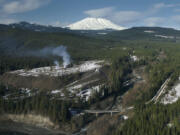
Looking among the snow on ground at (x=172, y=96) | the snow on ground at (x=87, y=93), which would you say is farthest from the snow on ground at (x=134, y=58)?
the snow on ground at (x=87, y=93)

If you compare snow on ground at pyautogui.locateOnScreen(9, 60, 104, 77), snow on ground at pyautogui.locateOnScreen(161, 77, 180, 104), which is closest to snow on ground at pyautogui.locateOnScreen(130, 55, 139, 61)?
snow on ground at pyautogui.locateOnScreen(9, 60, 104, 77)

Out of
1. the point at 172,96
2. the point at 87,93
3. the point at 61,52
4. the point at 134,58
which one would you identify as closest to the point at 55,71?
the point at 87,93

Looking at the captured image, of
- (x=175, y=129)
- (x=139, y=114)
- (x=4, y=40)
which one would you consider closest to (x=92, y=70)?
(x=139, y=114)

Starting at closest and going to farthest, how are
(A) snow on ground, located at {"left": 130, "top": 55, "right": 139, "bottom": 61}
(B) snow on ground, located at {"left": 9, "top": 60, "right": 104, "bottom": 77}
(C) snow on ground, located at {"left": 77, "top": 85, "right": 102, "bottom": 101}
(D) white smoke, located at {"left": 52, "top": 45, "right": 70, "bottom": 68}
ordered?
(C) snow on ground, located at {"left": 77, "top": 85, "right": 102, "bottom": 101}
(B) snow on ground, located at {"left": 9, "top": 60, "right": 104, "bottom": 77}
(A) snow on ground, located at {"left": 130, "top": 55, "right": 139, "bottom": 61}
(D) white smoke, located at {"left": 52, "top": 45, "right": 70, "bottom": 68}

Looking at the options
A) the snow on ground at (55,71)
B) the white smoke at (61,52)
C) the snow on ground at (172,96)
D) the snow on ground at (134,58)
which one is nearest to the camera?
the snow on ground at (172,96)

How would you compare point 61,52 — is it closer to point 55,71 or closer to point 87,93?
point 55,71

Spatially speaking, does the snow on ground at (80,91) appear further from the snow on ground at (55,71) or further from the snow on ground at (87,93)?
the snow on ground at (55,71)

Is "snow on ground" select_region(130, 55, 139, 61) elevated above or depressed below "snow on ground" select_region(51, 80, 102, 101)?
above

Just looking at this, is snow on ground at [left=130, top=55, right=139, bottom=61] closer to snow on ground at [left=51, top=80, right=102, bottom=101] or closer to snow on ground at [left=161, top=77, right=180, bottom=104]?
snow on ground at [left=161, top=77, right=180, bottom=104]

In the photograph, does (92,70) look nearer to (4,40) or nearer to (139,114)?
(139,114)

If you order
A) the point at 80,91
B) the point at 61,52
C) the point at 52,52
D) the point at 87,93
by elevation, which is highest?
Result: the point at 52,52
